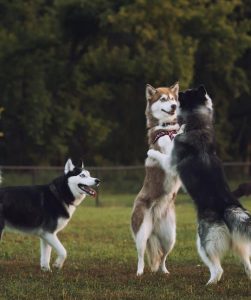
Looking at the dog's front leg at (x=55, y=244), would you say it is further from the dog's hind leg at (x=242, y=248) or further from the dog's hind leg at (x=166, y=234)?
the dog's hind leg at (x=242, y=248)

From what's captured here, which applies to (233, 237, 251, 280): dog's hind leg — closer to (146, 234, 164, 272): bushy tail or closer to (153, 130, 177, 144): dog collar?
(146, 234, 164, 272): bushy tail

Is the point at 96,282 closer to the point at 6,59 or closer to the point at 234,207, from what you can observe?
the point at 234,207

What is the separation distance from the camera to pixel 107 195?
29.6 meters

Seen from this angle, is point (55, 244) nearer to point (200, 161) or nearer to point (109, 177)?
point (200, 161)

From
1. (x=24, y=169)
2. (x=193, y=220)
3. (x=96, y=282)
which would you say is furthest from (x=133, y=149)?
(x=96, y=282)

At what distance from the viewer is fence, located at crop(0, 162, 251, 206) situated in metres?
26.9

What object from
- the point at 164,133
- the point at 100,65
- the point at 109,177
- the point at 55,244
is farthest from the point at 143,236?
the point at 100,65

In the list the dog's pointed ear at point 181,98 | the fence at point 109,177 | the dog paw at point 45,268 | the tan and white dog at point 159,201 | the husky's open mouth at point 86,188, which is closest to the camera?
the dog's pointed ear at point 181,98

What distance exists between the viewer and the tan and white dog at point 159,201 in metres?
9.92

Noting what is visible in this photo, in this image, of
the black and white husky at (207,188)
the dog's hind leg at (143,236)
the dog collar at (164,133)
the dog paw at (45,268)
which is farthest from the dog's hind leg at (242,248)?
the dog paw at (45,268)

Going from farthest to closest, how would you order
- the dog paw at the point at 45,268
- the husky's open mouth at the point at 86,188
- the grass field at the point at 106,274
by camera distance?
the husky's open mouth at the point at 86,188 < the dog paw at the point at 45,268 < the grass field at the point at 106,274

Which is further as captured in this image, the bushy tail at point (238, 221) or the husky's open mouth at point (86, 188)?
the husky's open mouth at point (86, 188)

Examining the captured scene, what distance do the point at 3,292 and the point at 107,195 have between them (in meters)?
21.5

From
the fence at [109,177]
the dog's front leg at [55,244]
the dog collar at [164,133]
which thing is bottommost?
the fence at [109,177]
